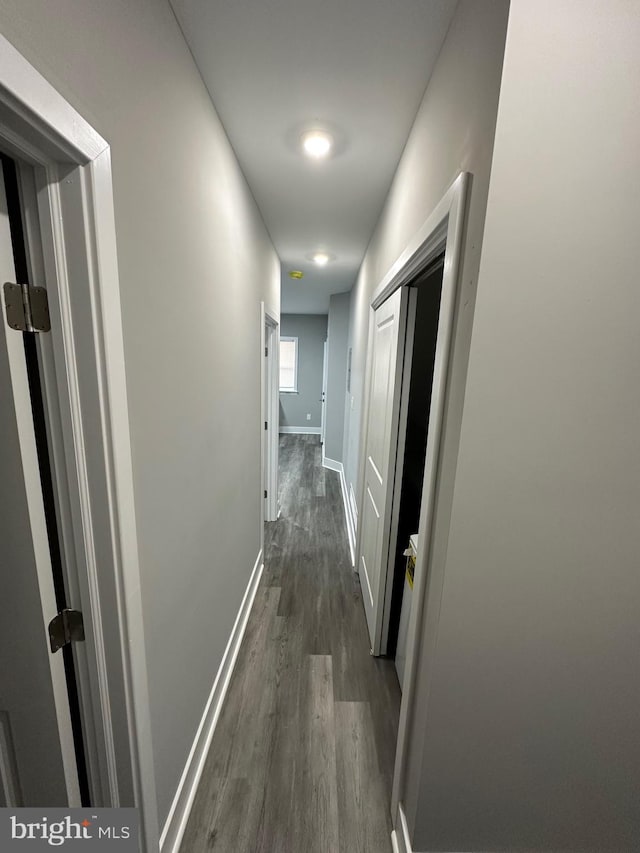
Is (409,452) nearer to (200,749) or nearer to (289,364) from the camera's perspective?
(200,749)

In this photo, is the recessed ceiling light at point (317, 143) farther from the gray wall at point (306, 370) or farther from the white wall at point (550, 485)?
the gray wall at point (306, 370)

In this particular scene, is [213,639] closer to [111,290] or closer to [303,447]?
[111,290]

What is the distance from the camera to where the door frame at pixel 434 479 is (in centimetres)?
90

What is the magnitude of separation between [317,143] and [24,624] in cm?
197

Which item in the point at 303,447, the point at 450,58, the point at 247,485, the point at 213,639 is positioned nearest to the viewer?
the point at 450,58

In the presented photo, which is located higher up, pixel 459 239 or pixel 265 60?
pixel 265 60

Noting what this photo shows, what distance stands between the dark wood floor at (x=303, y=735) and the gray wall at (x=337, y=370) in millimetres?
2845

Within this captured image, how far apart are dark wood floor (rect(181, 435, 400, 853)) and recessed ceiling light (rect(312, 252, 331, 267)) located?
2.85 m

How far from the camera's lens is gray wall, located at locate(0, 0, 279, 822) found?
73 centimetres

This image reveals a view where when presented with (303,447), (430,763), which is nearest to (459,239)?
(430,763)

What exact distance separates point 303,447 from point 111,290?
6.00m

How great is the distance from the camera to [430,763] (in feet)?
3.47

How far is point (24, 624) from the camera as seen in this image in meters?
0.78

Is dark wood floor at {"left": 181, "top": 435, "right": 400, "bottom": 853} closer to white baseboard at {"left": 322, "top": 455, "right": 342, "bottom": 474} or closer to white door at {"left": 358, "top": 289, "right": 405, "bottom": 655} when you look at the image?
white door at {"left": 358, "top": 289, "right": 405, "bottom": 655}
